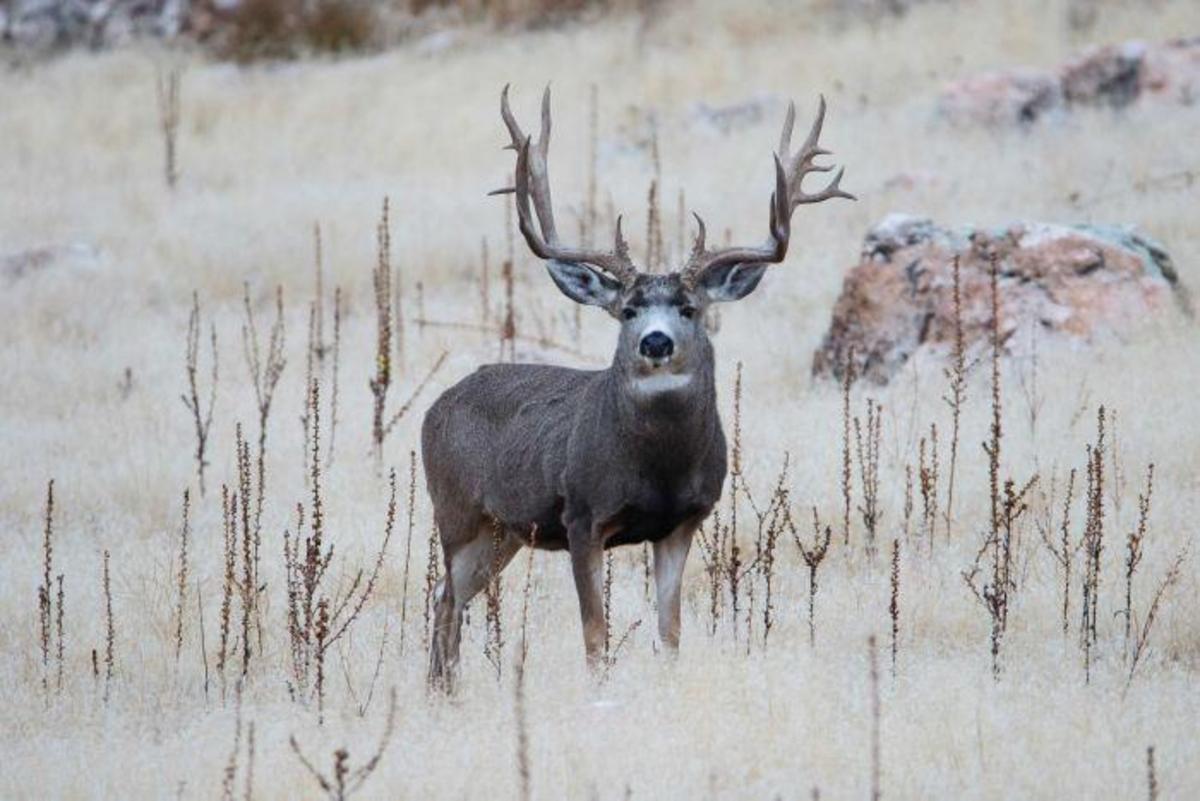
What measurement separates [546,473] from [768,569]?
0.95m

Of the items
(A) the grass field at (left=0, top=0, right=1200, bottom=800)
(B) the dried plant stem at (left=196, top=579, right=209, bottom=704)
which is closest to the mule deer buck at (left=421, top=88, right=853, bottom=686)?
(A) the grass field at (left=0, top=0, right=1200, bottom=800)

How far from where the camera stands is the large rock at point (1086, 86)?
18656mm

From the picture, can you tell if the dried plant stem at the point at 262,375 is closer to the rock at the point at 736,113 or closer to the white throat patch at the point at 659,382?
the white throat patch at the point at 659,382

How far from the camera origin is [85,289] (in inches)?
616

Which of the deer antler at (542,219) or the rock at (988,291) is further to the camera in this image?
the rock at (988,291)

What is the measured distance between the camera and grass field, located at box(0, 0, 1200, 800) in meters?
6.25

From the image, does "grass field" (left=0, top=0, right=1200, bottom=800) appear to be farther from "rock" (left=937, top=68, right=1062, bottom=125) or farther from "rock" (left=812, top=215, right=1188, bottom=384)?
"rock" (left=937, top=68, right=1062, bottom=125)

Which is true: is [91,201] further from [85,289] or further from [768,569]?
[768,569]

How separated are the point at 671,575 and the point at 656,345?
914 millimetres

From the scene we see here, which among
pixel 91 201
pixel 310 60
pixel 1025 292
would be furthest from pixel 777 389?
pixel 310 60

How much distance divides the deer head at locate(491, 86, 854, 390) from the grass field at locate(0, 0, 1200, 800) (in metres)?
1.13

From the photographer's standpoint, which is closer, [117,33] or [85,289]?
[85,289]

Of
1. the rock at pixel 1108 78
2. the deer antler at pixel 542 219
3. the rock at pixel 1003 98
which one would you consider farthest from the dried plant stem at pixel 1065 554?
the rock at pixel 1108 78

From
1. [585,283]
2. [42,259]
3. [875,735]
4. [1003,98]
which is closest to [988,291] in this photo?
[585,283]
